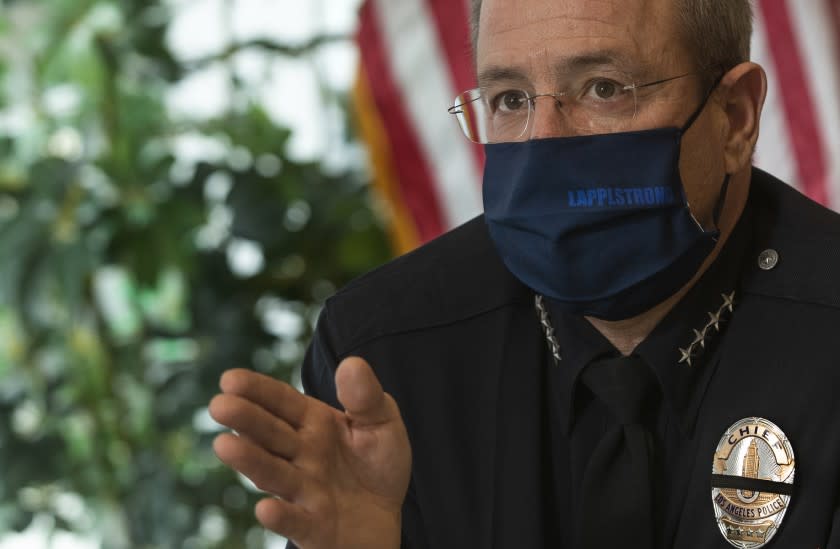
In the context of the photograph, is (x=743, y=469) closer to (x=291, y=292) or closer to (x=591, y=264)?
(x=591, y=264)

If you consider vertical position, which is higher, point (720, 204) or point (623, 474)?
point (720, 204)

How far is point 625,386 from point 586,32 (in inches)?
16.3

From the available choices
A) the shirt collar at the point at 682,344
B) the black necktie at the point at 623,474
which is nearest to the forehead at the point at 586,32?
the shirt collar at the point at 682,344

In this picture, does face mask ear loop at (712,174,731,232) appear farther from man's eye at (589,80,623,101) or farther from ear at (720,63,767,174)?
man's eye at (589,80,623,101)

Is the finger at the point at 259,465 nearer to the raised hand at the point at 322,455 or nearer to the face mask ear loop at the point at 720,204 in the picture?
the raised hand at the point at 322,455

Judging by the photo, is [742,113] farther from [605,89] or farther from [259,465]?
[259,465]

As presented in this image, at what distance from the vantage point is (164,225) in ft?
8.55

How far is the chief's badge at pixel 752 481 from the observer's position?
53.0 inches

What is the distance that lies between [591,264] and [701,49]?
0.95 ft

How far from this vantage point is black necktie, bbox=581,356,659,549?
1.39 m

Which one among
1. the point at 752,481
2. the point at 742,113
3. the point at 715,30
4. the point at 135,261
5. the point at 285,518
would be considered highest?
the point at 715,30

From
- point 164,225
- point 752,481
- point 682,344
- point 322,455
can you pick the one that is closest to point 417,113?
point 164,225

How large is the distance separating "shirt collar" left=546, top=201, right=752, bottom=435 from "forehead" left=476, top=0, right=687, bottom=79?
264 mm

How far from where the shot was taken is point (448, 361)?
158 cm
